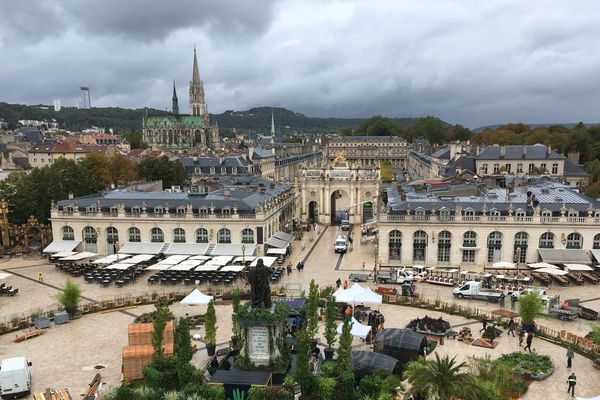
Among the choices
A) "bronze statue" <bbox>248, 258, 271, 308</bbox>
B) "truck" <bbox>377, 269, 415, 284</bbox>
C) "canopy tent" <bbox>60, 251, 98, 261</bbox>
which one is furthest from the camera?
"canopy tent" <bbox>60, 251, 98, 261</bbox>

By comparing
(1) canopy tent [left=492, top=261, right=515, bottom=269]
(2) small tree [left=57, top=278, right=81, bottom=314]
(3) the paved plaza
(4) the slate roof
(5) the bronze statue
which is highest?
(4) the slate roof

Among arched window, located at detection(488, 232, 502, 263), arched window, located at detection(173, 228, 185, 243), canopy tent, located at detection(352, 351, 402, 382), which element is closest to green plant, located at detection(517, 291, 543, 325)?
canopy tent, located at detection(352, 351, 402, 382)

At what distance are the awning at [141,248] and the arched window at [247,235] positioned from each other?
8.58 m

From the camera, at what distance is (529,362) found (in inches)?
986

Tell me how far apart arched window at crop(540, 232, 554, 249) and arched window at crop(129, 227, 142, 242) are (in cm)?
4029

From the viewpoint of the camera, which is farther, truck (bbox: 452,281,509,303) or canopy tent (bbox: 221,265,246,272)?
canopy tent (bbox: 221,265,246,272)

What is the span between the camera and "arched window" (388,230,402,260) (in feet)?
153

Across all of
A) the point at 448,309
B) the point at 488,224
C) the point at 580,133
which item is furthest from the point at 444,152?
the point at 448,309

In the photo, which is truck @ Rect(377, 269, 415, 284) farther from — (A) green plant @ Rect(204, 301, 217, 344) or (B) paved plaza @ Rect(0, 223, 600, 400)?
(A) green plant @ Rect(204, 301, 217, 344)

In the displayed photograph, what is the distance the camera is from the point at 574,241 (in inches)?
1764

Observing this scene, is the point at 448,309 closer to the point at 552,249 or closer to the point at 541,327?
the point at 541,327

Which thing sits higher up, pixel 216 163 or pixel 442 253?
pixel 216 163

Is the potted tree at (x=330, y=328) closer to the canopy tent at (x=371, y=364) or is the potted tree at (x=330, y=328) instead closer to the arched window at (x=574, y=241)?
the canopy tent at (x=371, y=364)

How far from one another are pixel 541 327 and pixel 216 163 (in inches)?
2881
